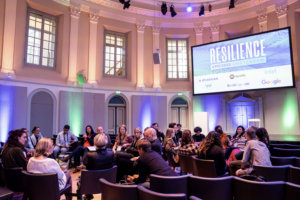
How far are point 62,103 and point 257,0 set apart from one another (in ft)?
32.0

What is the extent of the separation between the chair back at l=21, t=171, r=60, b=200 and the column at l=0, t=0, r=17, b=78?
20.2ft

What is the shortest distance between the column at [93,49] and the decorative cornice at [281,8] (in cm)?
794

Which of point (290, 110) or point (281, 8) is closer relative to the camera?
point (290, 110)

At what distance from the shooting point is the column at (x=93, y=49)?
9520 mm

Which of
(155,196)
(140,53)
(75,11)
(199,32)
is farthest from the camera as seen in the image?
(199,32)

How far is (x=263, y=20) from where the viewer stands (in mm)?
9672

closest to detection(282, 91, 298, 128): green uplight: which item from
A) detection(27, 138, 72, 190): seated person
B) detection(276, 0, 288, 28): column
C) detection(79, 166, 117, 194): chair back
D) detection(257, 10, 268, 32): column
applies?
detection(276, 0, 288, 28): column

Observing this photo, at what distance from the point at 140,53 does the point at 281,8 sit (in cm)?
646

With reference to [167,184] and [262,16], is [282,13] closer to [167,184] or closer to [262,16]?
[262,16]

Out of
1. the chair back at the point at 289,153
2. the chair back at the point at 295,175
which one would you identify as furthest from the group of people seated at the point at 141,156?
the chair back at the point at 289,153

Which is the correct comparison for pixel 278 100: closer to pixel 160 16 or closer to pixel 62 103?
pixel 160 16

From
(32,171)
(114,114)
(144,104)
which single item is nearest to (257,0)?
(144,104)

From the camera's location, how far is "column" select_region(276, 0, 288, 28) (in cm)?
904

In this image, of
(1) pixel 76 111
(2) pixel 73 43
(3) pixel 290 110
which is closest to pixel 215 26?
(3) pixel 290 110
